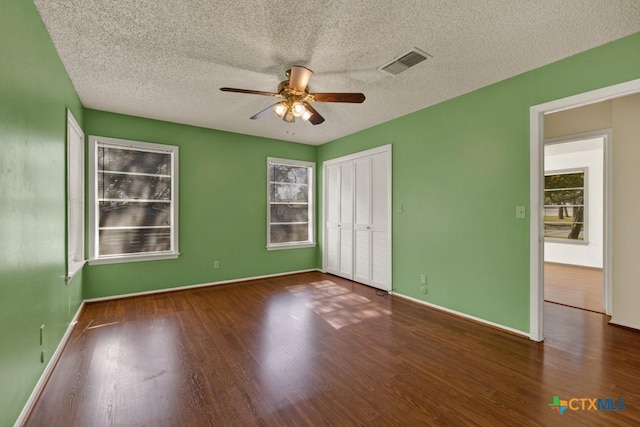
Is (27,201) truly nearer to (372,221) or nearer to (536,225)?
(372,221)

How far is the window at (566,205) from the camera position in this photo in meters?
6.04

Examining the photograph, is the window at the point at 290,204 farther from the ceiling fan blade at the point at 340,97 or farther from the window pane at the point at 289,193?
the ceiling fan blade at the point at 340,97

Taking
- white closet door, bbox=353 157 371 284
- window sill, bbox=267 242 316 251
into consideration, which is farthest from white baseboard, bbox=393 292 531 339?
window sill, bbox=267 242 316 251

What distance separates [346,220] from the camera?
5.23 meters

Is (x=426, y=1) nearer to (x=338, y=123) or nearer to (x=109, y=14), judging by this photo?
(x=109, y=14)

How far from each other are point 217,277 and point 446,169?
13.0 feet

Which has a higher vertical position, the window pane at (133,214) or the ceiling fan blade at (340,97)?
the ceiling fan blade at (340,97)

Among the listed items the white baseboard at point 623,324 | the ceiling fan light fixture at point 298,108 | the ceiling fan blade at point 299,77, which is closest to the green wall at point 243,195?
the white baseboard at point 623,324

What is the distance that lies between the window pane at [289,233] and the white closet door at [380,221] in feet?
5.59

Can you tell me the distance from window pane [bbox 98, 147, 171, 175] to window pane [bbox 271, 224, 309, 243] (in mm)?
2127

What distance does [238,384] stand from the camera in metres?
2.08

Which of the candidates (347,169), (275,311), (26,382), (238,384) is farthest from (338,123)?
(26,382)

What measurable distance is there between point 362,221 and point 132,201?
3621mm
